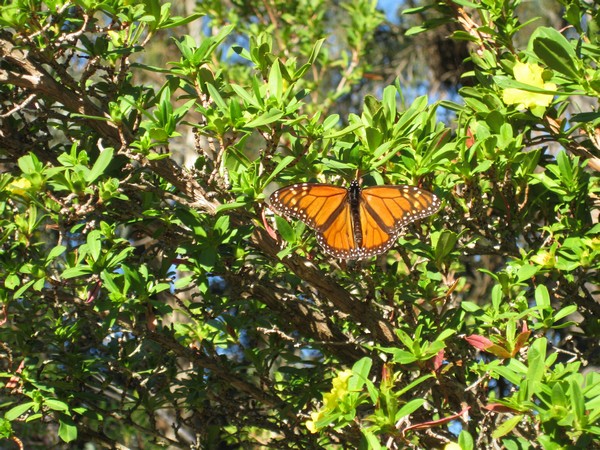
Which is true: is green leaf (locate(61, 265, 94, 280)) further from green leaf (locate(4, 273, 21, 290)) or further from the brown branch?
the brown branch

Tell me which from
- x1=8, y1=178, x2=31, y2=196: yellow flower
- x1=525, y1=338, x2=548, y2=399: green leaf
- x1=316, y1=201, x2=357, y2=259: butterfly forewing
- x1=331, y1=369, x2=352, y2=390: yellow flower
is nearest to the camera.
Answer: x1=525, y1=338, x2=548, y2=399: green leaf

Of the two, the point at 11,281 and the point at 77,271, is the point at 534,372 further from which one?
the point at 11,281

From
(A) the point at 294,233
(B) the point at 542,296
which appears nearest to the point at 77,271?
(A) the point at 294,233

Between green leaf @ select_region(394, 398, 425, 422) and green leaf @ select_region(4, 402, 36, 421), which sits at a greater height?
green leaf @ select_region(4, 402, 36, 421)

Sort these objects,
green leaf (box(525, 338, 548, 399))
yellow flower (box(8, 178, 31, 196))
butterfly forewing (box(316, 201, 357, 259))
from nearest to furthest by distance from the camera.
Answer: green leaf (box(525, 338, 548, 399)), yellow flower (box(8, 178, 31, 196)), butterfly forewing (box(316, 201, 357, 259))

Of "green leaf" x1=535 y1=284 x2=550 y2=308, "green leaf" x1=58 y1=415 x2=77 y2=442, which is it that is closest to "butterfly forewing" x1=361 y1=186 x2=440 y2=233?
"green leaf" x1=535 y1=284 x2=550 y2=308

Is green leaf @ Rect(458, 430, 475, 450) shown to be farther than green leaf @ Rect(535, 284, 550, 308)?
No

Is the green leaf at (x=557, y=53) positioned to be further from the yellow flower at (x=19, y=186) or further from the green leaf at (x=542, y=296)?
the yellow flower at (x=19, y=186)

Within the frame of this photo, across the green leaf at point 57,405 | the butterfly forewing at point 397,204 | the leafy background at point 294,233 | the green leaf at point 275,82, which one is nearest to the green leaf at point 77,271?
A: the leafy background at point 294,233
